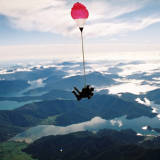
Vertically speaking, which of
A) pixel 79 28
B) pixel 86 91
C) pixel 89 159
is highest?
pixel 79 28

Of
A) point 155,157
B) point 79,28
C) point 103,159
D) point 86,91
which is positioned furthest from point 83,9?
point 103,159

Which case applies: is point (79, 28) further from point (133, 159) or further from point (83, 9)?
point (133, 159)

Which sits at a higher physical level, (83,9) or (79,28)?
(83,9)

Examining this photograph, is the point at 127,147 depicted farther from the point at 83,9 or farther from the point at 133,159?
the point at 83,9

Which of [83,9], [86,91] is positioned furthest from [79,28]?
[86,91]

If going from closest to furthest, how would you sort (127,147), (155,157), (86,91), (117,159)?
(86,91)
(155,157)
(117,159)
(127,147)

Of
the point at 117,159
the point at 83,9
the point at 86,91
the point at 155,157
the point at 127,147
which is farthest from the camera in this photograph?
the point at 127,147

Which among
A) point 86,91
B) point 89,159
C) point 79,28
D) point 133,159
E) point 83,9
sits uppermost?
point 83,9

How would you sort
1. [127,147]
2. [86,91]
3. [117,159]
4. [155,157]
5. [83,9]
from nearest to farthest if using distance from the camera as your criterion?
[83,9] → [86,91] → [155,157] → [117,159] → [127,147]

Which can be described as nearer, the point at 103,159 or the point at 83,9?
the point at 83,9
